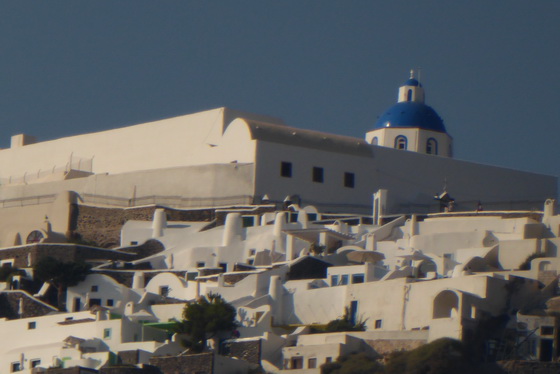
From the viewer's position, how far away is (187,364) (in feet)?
132

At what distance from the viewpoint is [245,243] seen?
49938 mm

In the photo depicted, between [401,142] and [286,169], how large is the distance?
23.4ft

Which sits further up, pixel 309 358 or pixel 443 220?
pixel 443 220

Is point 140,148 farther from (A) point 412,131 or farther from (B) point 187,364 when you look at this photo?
(B) point 187,364

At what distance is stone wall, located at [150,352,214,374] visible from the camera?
3988 centimetres

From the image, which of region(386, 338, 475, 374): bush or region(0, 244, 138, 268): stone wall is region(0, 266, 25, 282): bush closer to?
region(0, 244, 138, 268): stone wall

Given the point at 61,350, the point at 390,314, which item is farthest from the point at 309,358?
the point at 61,350

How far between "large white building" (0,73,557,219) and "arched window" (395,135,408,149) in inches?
1.4

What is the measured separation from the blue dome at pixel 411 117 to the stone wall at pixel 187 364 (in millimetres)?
22422

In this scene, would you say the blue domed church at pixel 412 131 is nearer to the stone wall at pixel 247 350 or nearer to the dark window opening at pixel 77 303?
the dark window opening at pixel 77 303

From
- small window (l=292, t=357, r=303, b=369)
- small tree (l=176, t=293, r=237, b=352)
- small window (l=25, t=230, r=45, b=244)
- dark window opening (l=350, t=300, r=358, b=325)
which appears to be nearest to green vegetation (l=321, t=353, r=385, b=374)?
small window (l=292, t=357, r=303, b=369)

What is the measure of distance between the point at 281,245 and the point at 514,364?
12257 mm

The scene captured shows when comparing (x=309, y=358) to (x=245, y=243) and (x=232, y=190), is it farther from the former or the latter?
(x=232, y=190)

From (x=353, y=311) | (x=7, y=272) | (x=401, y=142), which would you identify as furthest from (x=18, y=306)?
(x=401, y=142)
